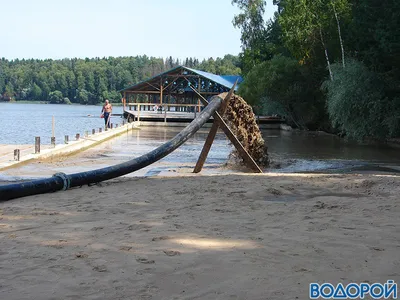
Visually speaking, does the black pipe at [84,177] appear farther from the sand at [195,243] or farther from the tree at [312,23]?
the tree at [312,23]

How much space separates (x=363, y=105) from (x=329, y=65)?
851 cm

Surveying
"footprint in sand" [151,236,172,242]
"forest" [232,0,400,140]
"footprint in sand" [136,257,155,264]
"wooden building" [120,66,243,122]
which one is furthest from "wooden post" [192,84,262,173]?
"wooden building" [120,66,243,122]

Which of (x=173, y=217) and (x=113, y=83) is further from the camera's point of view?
(x=113, y=83)

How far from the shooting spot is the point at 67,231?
6137mm

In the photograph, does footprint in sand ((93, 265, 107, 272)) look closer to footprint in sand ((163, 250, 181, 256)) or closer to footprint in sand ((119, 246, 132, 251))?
footprint in sand ((119, 246, 132, 251))

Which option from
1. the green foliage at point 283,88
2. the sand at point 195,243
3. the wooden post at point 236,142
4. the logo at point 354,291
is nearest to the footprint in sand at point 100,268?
the sand at point 195,243

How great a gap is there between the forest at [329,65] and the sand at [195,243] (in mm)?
18839

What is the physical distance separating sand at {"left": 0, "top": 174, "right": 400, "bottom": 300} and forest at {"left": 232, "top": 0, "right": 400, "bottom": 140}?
61.8ft

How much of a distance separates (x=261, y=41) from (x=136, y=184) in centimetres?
5400

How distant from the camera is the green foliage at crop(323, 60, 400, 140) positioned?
2722 centimetres

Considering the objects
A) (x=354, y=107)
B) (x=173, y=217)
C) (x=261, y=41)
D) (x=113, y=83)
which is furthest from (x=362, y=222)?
(x=113, y=83)

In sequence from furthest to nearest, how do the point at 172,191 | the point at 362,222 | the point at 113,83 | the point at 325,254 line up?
the point at 113,83, the point at 172,191, the point at 362,222, the point at 325,254

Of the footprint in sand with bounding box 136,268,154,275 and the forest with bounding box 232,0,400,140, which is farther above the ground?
the forest with bounding box 232,0,400,140

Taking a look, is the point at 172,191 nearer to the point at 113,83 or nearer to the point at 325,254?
the point at 325,254
